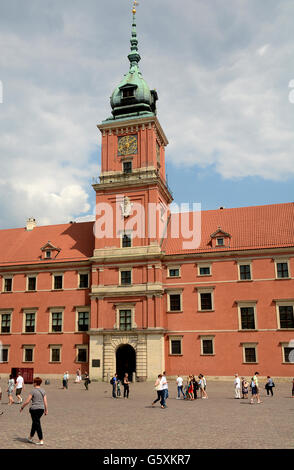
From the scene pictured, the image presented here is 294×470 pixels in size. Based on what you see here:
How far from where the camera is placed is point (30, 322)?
44000mm

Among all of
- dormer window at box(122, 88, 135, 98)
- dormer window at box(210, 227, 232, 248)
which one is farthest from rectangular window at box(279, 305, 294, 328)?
dormer window at box(122, 88, 135, 98)

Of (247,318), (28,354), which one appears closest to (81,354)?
(28,354)

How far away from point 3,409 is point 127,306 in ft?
68.9

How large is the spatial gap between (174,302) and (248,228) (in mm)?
10407

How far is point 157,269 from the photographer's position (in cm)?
4031

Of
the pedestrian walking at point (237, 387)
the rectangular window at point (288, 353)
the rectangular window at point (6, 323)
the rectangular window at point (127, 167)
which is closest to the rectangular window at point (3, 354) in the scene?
the rectangular window at point (6, 323)

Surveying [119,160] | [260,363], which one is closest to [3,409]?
[260,363]

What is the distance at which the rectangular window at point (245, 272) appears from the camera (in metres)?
38.6

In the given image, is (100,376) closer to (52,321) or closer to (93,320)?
(93,320)

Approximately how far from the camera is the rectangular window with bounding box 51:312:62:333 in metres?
42.8
